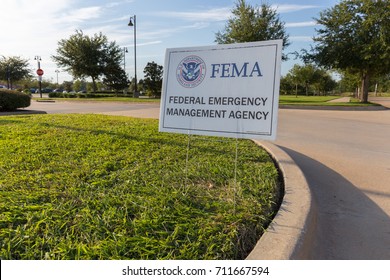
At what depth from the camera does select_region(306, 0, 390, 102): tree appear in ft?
64.6

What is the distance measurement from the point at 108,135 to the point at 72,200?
3297mm

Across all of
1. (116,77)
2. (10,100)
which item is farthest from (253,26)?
(116,77)

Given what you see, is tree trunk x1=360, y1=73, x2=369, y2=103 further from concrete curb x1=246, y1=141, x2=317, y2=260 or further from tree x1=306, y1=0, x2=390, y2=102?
concrete curb x1=246, y1=141, x2=317, y2=260

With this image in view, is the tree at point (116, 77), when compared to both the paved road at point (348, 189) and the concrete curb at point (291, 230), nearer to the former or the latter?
the paved road at point (348, 189)

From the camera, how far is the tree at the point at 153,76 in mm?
35906

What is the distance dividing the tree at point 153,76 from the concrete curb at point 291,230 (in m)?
34.2

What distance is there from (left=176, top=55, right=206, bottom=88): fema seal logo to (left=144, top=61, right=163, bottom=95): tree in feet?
110

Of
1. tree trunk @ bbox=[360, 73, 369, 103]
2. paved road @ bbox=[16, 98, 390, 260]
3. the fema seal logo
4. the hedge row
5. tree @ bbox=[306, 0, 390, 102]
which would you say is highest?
tree @ bbox=[306, 0, 390, 102]

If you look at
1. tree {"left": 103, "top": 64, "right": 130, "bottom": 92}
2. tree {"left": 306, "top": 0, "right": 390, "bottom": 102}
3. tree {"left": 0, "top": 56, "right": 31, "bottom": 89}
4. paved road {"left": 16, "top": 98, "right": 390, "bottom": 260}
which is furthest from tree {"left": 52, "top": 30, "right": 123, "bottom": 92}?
paved road {"left": 16, "top": 98, "right": 390, "bottom": 260}

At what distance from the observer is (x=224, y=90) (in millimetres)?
3193

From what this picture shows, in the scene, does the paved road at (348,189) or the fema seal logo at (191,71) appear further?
the fema seal logo at (191,71)

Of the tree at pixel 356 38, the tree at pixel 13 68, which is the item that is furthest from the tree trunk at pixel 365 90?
the tree at pixel 13 68
